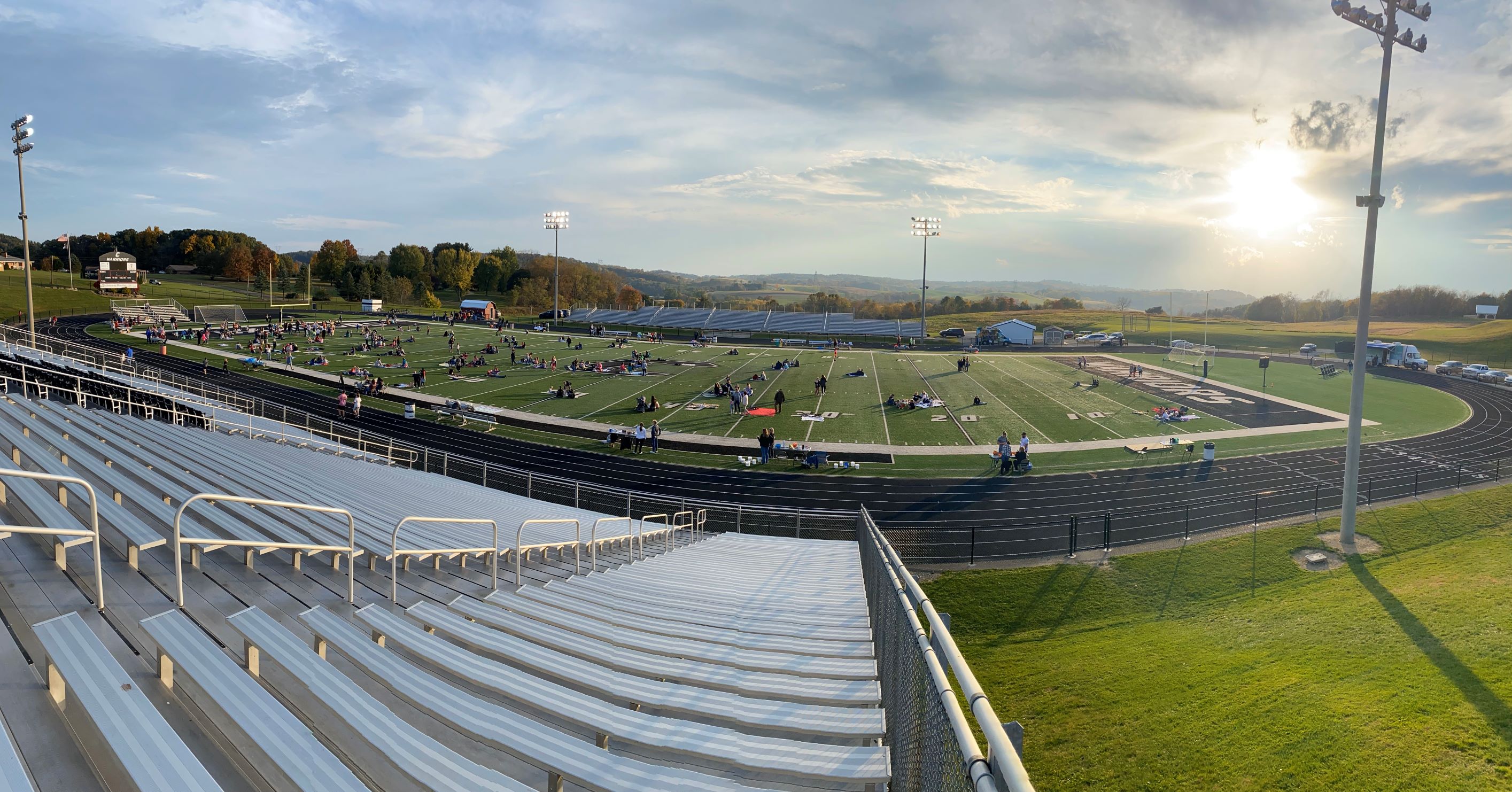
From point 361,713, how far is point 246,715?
0.60 m

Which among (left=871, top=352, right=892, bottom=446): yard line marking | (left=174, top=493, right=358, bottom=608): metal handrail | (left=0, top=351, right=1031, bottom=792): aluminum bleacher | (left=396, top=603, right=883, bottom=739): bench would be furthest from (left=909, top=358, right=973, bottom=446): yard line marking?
(left=174, top=493, right=358, bottom=608): metal handrail

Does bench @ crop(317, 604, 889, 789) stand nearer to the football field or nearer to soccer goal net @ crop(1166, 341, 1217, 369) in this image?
the football field

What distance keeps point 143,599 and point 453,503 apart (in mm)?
10543

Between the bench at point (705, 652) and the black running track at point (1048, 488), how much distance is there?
14.4 meters

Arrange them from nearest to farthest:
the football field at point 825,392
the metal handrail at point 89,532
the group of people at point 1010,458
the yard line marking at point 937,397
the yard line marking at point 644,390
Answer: the metal handrail at point 89,532, the group of people at point 1010,458, the yard line marking at point 937,397, the football field at point 825,392, the yard line marking at point 644,390

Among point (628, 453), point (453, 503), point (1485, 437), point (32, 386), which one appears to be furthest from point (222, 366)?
point (1485, 437)

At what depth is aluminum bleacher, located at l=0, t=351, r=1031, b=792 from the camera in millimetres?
4031

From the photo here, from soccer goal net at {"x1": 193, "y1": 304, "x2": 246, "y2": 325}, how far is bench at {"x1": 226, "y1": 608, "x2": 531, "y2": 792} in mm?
93966

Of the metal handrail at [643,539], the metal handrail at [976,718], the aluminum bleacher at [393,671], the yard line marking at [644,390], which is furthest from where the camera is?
the yard line marking at [644,390]

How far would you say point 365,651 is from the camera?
5.46 m

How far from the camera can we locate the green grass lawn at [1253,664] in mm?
9602

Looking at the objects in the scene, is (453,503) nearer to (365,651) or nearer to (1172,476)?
(365,651)

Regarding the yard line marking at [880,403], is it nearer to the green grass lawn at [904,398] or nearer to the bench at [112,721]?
the green grass lawn at [904,398]

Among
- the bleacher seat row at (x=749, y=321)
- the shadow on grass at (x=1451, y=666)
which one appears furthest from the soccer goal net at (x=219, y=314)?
the shadow on grass at (x=1451, y=666)
